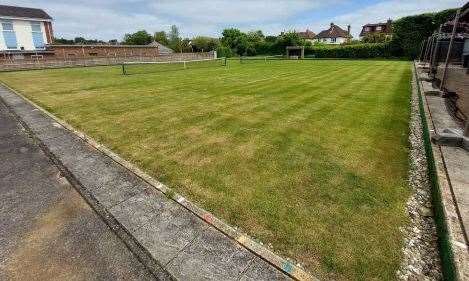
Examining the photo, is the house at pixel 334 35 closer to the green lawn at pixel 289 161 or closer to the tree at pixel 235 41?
the tree at pixel 235 41

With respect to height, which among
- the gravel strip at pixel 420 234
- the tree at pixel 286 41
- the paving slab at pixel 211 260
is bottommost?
the paving slab at pixel 211 260

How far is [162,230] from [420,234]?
3.53 metres

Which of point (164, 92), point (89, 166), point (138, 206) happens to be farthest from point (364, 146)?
point (164, 92)

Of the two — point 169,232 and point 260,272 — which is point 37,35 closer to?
point 169,232

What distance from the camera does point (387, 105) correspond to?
11062 millimetres

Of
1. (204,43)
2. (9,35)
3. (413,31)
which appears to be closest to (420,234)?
(413,31)

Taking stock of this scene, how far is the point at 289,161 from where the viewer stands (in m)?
6.04

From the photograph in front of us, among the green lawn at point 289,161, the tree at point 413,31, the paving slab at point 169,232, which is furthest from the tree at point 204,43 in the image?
the paving slab at point 169,232

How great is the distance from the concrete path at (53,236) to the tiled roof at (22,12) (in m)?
71.3

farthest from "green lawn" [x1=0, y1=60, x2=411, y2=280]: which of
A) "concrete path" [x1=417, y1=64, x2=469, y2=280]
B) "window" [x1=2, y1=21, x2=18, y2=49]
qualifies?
"window" [x1=2, y1=21, x2=18, y2=49]

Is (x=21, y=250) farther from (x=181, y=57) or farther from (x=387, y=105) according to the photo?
(x=181, y=57)

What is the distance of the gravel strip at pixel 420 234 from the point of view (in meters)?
3.25

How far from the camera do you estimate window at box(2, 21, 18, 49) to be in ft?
189

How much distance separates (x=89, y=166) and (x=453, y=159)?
7.33 meters
